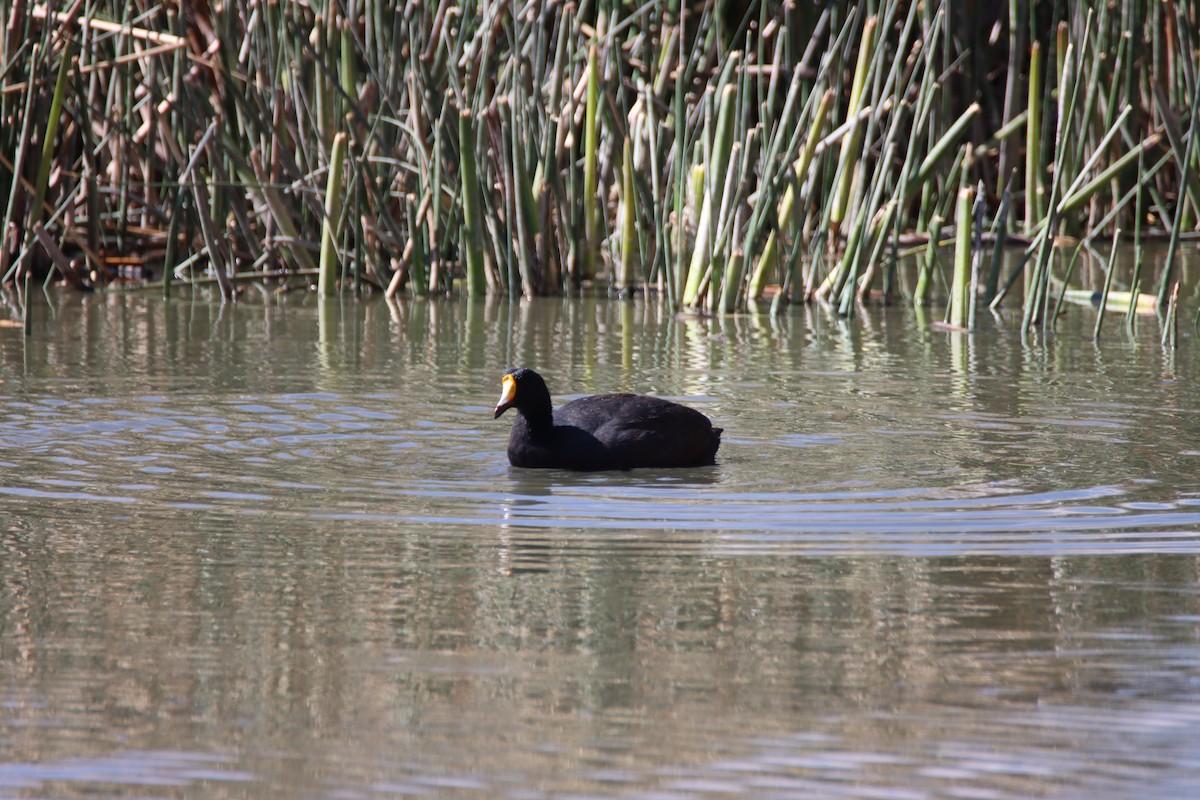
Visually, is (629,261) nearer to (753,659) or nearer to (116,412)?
(116,412)

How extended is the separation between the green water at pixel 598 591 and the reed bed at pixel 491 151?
223cm

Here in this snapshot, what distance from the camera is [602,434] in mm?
5480

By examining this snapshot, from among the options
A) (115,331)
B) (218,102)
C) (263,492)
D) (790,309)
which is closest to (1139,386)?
(790,309)

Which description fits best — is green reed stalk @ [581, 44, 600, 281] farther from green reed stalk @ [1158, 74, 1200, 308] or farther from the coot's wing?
the coot's wing

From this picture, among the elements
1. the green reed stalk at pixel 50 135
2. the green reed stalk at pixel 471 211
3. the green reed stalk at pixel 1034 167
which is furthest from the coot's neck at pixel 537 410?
the green reed stalk at pixel 1034 167

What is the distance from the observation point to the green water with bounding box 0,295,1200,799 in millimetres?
2676

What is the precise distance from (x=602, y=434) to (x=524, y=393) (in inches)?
10.7

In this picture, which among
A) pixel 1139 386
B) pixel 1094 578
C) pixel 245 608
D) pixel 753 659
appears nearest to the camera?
pixel 753 659

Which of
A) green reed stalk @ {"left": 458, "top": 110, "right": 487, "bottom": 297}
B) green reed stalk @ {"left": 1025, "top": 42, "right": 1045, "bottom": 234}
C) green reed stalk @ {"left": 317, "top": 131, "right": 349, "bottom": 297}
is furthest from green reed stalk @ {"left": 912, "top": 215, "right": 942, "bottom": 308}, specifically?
green reed stalk @ {"left": 317, "top": 131, "right": 349, "bottom": 297}

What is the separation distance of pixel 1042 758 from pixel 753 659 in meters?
0.65

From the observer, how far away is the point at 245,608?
3564mm

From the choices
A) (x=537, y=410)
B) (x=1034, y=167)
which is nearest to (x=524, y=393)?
(x=537, y=410)

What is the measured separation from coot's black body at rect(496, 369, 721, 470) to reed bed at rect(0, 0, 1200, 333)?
3454 millimetres

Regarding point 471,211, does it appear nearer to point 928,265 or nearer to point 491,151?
point 491,151
